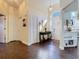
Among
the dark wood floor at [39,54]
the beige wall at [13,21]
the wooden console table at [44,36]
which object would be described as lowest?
the dark wood floor at [39,54]

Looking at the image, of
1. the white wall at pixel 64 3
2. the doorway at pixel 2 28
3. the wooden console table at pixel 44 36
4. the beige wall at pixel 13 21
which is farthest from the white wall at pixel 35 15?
the white wall at pixel 64 3

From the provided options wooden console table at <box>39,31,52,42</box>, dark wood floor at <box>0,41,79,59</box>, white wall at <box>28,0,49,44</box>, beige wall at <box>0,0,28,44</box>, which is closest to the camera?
dark wood floor at <box>0,41,79,59</box>

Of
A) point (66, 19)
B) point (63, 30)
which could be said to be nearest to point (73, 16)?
point (66, 19)

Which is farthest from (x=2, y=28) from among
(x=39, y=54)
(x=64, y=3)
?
(x=64, y=3)

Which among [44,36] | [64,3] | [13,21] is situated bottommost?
[44,36]

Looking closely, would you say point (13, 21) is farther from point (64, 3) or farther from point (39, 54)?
point (39, 54)

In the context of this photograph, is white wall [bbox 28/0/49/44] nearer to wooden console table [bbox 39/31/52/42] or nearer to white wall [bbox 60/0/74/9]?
wooden console table [bbox 39/31/52/42]

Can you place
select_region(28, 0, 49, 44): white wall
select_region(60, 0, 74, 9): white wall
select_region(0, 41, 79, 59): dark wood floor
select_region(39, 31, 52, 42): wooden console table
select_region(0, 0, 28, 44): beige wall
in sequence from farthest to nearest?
1. select_region(39, 31, 52, 42): wooden console table
2. select_region(0, 0, 28, 44): beige wall
3. select_region(28, 0, 49, 44): white wall
4. select_region(60, 0, 74, 9): white wall
5. select_region(0, 41, 79, 59): dark wood floor

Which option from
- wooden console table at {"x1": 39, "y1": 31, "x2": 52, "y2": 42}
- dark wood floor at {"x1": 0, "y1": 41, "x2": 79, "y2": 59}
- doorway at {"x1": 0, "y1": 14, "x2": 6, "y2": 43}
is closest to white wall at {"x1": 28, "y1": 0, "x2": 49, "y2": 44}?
wooden console table at {"x1": 39, "y1": 31, "x2": 52, "y2": 42}

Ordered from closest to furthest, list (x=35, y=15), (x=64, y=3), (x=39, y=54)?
(x=39, y=54)
(x=64, y=3)
(x=35, y=15)

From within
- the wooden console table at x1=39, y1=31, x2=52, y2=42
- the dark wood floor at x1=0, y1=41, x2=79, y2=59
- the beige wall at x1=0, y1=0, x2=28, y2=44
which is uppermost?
the beige wall at x1=0, y1=0, x2=28, y2=44

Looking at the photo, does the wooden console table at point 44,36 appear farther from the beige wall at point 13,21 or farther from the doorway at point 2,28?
the doorway at point 2,28

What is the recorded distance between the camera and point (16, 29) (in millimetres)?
10758

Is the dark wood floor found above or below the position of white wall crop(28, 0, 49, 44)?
below
